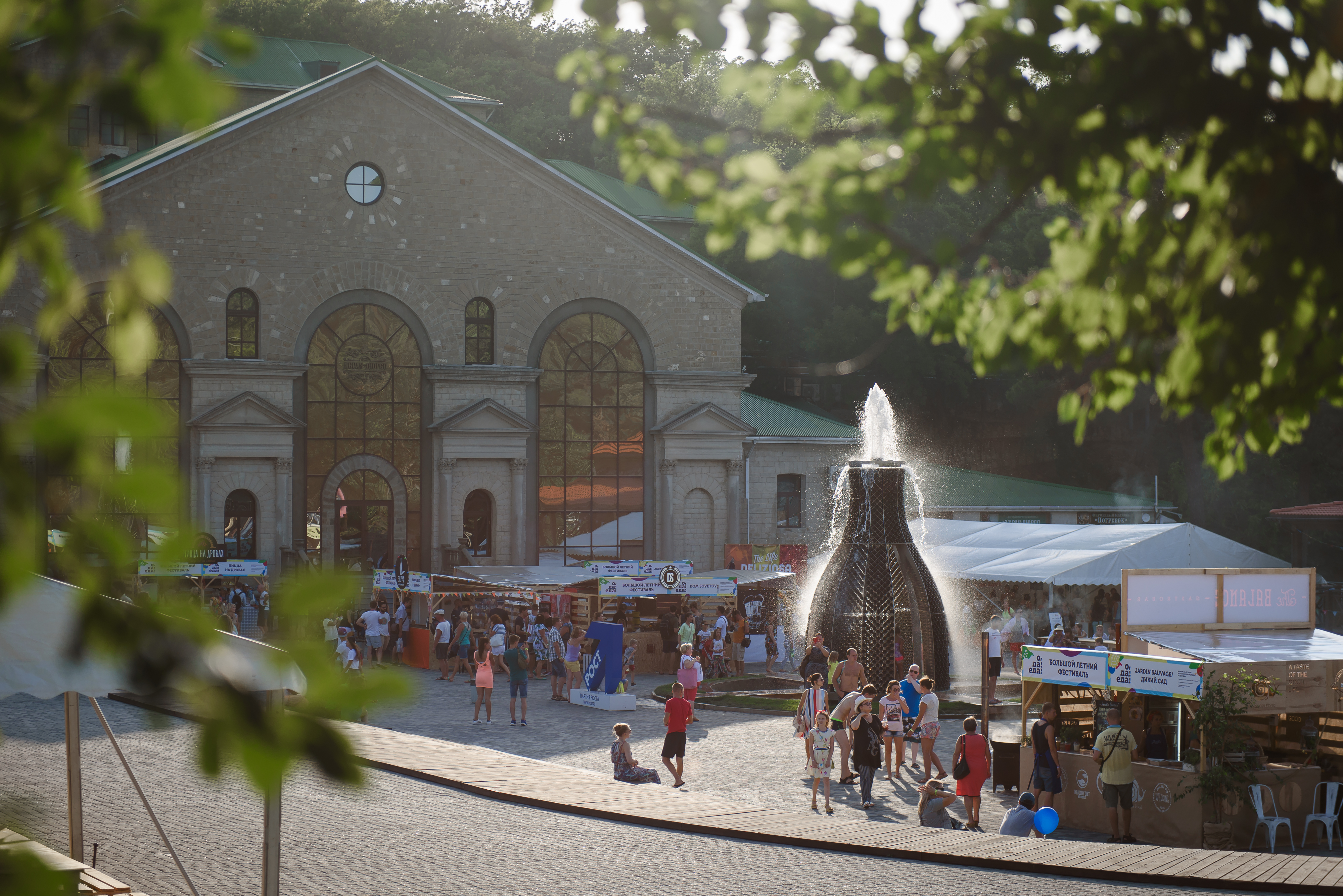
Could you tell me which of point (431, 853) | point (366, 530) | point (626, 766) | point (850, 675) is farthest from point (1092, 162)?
point (366, 530)

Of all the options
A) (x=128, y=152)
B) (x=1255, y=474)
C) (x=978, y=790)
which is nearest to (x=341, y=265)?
(x=128, y=152)

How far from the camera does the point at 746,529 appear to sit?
168ft

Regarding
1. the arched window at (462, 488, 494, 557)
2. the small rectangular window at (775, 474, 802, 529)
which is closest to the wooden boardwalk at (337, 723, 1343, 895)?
the arched window at (462, 488, 494, 557)


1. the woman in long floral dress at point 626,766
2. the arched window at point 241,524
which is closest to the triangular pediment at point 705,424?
the arched window at point 241,524

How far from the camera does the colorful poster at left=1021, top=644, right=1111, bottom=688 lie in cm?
1645

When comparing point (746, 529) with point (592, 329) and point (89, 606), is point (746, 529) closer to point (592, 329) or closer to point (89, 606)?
point (592, 329)

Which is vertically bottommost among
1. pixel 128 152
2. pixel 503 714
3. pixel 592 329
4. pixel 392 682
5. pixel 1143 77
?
pixel 503 714

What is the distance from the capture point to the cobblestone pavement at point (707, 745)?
17625mm

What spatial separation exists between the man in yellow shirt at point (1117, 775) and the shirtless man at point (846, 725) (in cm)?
337

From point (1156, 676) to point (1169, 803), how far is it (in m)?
1.58

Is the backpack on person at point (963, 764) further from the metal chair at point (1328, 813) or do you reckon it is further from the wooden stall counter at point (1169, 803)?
the metal chair at point (1328, 813)

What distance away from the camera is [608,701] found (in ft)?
83.5

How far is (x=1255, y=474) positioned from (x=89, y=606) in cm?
6329

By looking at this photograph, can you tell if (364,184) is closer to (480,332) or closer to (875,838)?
(480,332)
